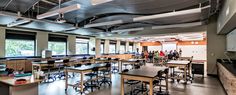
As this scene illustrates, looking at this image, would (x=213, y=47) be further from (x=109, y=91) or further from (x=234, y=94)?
(x=109, y=91)

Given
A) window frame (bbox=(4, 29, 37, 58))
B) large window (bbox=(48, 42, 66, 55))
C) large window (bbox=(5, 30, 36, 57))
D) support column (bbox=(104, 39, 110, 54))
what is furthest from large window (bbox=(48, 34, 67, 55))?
support column (bbox=(104, 39, 110, 54))

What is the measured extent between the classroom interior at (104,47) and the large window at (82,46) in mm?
80

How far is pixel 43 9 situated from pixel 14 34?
3439 mm

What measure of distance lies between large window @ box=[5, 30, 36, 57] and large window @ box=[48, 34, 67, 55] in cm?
108

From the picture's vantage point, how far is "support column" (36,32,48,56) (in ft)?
27.0

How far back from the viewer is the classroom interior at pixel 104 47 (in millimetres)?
3779

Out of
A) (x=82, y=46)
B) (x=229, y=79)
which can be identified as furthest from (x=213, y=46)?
(x=82, y=46)

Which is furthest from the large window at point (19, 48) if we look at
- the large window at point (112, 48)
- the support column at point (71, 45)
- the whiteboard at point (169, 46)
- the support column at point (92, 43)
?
the whiteboard at point (169, 46)

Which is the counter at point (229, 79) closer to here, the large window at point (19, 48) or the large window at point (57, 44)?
the large window at point (57, 44)

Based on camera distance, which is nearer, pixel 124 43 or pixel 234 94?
pixel 234 94

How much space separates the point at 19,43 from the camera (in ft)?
25.3

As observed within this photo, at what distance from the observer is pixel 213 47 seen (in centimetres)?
725

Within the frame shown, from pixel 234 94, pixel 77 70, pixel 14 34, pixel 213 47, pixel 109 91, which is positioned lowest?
pixel 109 91

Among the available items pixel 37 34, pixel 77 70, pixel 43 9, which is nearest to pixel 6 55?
pixel 37 34
